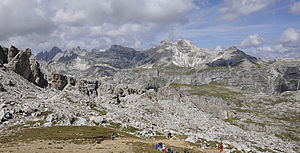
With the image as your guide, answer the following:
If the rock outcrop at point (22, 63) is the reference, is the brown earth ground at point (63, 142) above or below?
below

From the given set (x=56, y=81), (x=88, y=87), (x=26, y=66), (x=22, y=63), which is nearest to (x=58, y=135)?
(x=22, y=63)

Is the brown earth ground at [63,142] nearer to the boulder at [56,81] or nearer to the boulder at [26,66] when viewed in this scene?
the boulder at [26,66]

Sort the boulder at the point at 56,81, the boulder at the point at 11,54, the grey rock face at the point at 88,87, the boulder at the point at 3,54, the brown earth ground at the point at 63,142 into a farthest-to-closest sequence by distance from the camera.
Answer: the grey rock face at the point at 88,87 < the boulder at the point at 56,81 < the boulder at the point at 11,54 < the boulder at the point at 3,54 < the brown earth ground at the point at 63,142

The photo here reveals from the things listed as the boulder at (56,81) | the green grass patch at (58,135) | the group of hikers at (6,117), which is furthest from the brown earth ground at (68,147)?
the boulder at (56,81)

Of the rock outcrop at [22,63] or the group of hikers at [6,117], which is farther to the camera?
the rock outcrop at [22,63]

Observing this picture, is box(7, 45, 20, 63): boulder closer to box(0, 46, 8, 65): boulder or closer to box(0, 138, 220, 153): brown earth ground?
box(0, 46, 8, 65): boulder

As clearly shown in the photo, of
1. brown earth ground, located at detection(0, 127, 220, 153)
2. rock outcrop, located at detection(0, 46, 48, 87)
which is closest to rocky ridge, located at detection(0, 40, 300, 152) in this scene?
rock outcrop, located at detection(0, 46, 48, 87)

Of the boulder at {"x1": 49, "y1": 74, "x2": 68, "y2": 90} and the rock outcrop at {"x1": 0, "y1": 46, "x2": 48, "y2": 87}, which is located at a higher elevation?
the rock outcrop at {"x1": 0, "y1": 46, "x2": 48, "y2": 87}

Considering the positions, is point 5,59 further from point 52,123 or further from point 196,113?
point 196,113

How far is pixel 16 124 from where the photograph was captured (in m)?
53.5

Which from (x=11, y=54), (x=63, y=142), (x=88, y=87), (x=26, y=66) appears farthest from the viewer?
(x=88, y=87)

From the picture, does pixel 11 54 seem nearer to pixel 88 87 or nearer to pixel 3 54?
pixel 3 54

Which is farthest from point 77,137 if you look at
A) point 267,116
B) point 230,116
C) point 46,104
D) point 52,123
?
point 267,116

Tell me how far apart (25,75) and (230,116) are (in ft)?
616
